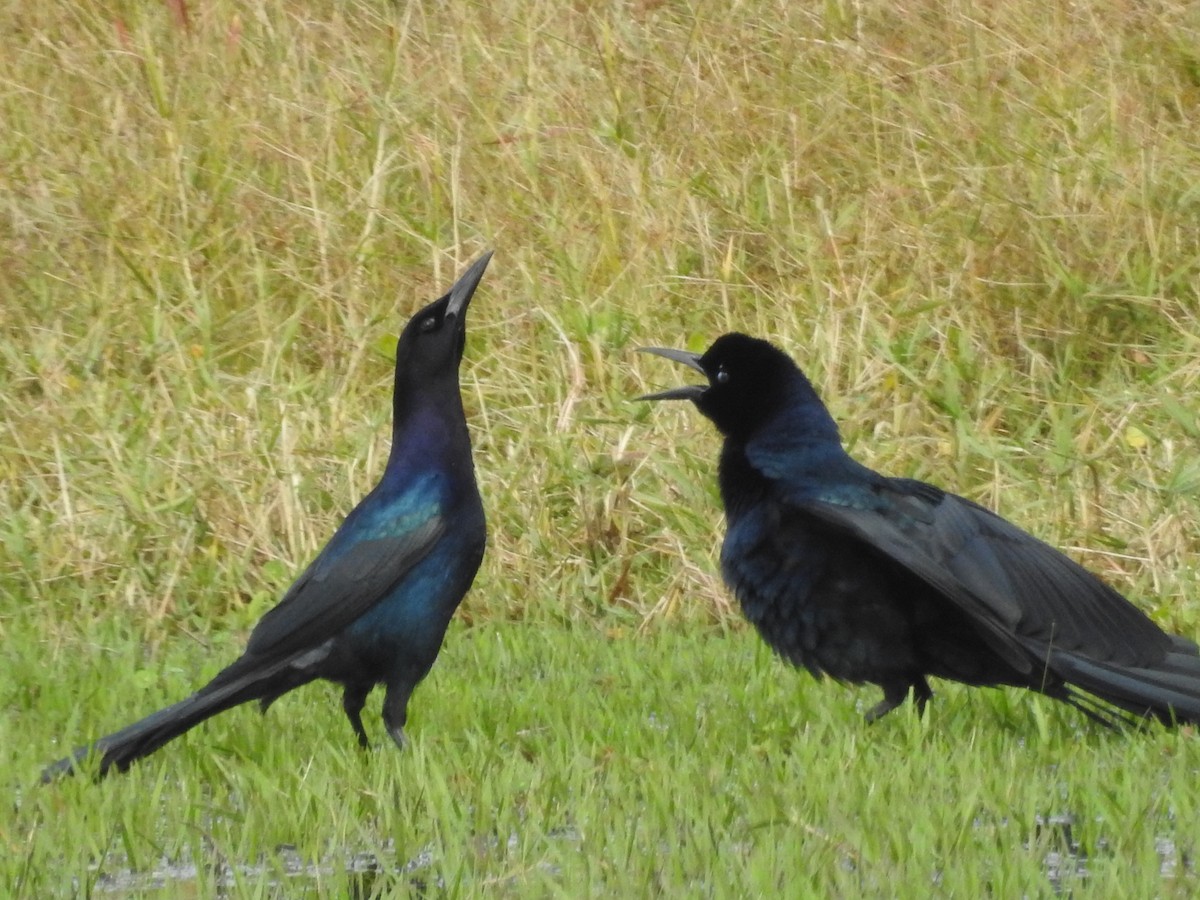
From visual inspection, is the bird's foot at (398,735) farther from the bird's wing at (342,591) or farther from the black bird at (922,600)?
the black bird at (922,600)

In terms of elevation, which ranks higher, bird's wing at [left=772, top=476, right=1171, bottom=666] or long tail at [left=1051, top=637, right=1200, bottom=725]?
bird's wing at [left=772, top=476, right=1171, bottom=666]

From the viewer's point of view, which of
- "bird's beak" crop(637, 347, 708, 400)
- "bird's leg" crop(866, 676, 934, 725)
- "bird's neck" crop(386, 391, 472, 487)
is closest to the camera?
"bird's leg" crop(866, 676, 934, 725)

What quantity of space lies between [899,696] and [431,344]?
1.50 metres

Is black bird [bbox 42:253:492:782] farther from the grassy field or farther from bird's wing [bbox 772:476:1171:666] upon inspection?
bird's wing [bbox 772:476:1171:666]

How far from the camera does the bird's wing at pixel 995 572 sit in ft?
14.2

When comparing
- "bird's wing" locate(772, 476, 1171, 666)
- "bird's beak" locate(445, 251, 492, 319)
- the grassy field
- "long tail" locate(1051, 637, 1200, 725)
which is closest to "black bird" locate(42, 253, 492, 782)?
the grassy field

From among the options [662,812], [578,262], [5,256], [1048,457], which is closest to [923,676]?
[662,812]

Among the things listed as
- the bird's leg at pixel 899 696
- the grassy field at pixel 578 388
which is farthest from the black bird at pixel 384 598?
the bird's leg at pixel 899 696

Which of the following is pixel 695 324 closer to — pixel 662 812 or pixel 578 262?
pixel 578 262

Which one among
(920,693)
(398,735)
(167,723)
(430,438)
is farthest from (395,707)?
(920,693)

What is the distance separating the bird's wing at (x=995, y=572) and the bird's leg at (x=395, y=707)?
1.06 meters

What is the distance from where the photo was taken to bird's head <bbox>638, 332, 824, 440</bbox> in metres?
4.92

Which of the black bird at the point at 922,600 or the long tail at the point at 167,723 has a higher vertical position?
the black bird at the point at 922,600

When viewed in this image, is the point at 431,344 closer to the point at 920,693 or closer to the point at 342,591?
the point at 342,591
